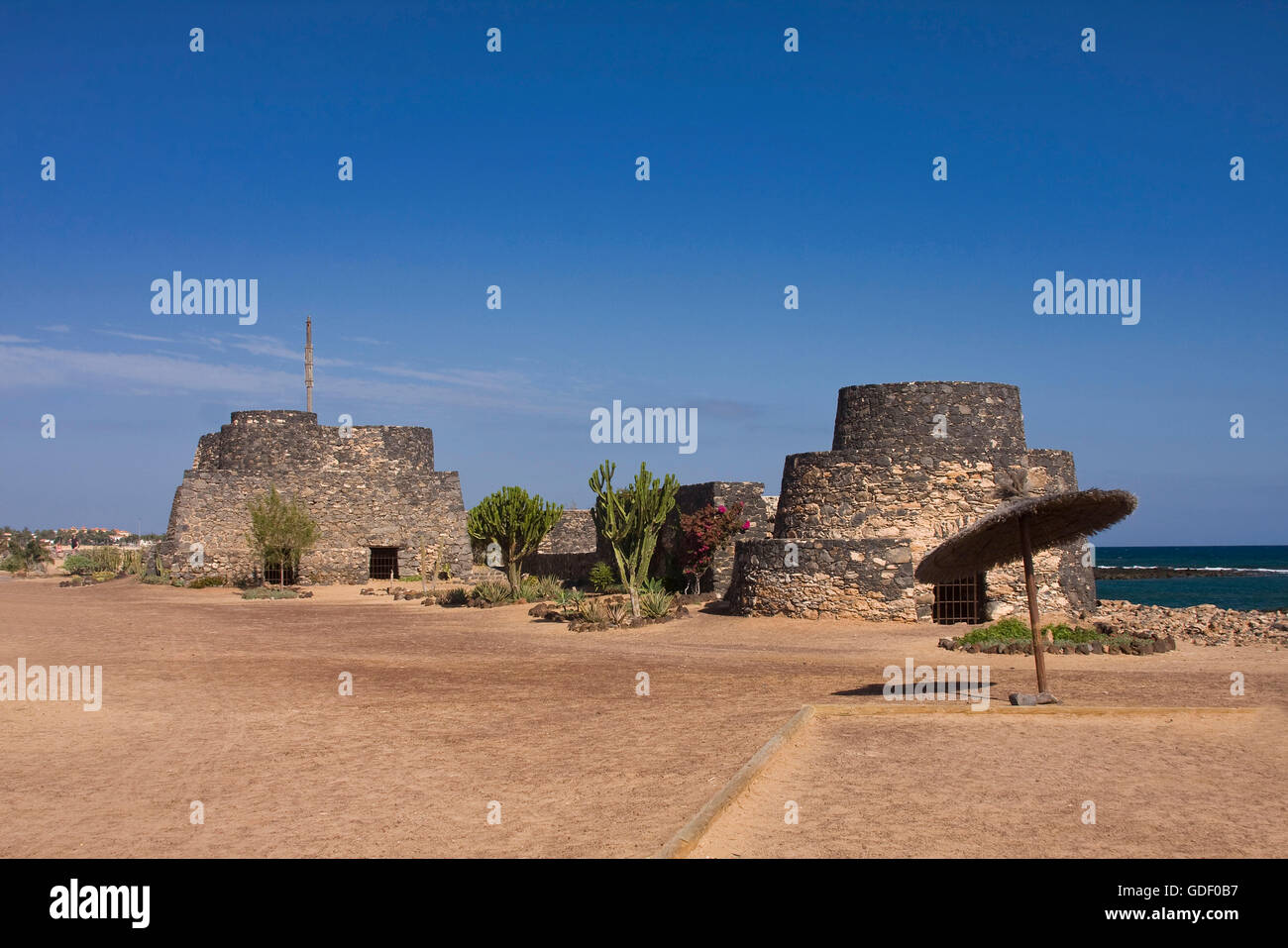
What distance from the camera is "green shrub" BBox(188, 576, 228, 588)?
113 ft

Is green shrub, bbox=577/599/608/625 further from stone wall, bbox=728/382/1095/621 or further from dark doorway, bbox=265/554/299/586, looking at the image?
dark doorway, bbox=265/554/299/586

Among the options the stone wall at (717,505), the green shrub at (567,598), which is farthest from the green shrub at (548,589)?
the stone wall at (717,505)

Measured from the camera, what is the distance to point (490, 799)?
6.92 m

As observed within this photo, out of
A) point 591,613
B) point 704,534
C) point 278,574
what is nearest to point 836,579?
point 591,613

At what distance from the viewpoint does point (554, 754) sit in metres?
8.34

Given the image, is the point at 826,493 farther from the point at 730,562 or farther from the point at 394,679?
the point at 394,679

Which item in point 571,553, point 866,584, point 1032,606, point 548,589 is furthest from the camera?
point 571,553

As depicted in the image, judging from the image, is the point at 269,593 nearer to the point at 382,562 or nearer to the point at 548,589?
the point at 382,562

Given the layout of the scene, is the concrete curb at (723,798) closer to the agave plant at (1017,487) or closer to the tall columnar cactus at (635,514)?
the agave plant at (1017,487)

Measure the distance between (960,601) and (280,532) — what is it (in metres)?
23.1

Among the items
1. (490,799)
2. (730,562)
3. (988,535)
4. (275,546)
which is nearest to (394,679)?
(490,799)

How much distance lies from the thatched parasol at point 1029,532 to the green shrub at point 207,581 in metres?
29.4

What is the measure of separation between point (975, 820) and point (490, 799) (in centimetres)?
326

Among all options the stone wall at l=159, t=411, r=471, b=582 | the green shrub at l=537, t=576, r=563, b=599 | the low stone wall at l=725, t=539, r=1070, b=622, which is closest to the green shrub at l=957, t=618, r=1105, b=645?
the low stone wall at l=725, t=539, r=1070, b=622
